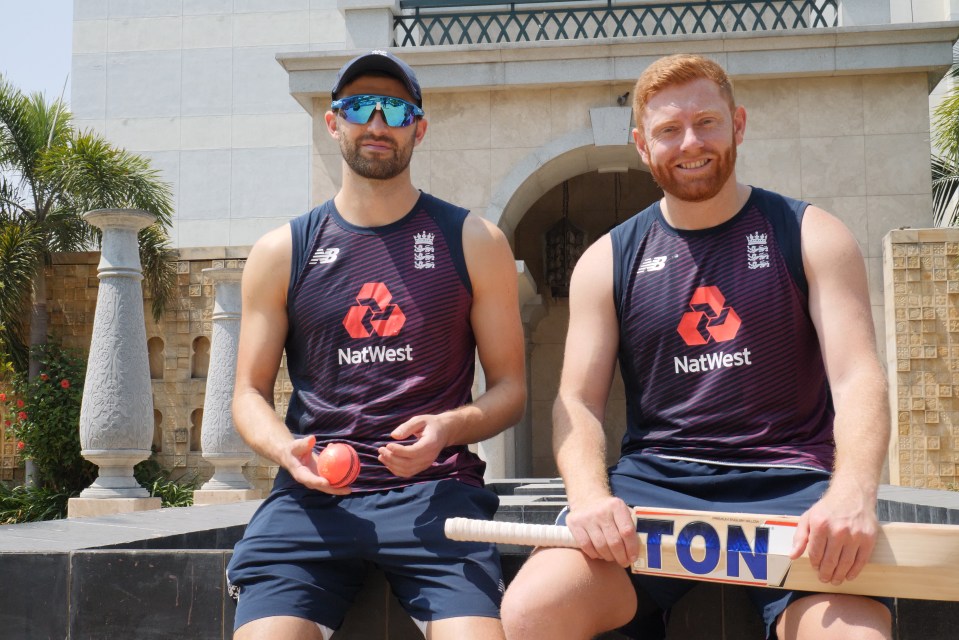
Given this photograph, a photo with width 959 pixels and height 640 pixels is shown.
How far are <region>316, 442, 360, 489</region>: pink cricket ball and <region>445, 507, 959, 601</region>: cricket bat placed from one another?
1.12ft

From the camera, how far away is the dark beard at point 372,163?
3.48 metres

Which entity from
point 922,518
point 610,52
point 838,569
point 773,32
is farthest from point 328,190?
point 838,569

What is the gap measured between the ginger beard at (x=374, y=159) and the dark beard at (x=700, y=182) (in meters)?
0.86

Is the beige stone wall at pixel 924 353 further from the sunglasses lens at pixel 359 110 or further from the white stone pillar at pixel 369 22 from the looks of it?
the sunglasses lens at pixel 359 110

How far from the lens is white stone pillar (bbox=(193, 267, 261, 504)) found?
12133 millimetres

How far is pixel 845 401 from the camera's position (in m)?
2.81

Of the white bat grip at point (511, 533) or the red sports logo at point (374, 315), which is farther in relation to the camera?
the red sports logo at point (374, 315)

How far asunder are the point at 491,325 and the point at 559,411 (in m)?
0.46

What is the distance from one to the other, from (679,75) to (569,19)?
1138 centimetres

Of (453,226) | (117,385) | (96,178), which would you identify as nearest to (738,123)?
(453,226)

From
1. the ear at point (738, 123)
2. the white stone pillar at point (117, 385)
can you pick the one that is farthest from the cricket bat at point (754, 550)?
the white stone pillar at point (117, 385)

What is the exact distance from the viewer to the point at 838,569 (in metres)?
2.45

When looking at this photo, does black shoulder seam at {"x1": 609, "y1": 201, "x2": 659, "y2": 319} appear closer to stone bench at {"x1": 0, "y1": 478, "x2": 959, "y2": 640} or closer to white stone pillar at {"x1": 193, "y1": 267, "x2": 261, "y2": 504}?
stone bench at {"x1": 0, "y1": 478, "x2": 959, "y2": 640}

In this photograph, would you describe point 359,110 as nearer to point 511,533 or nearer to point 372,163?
point 372,163
